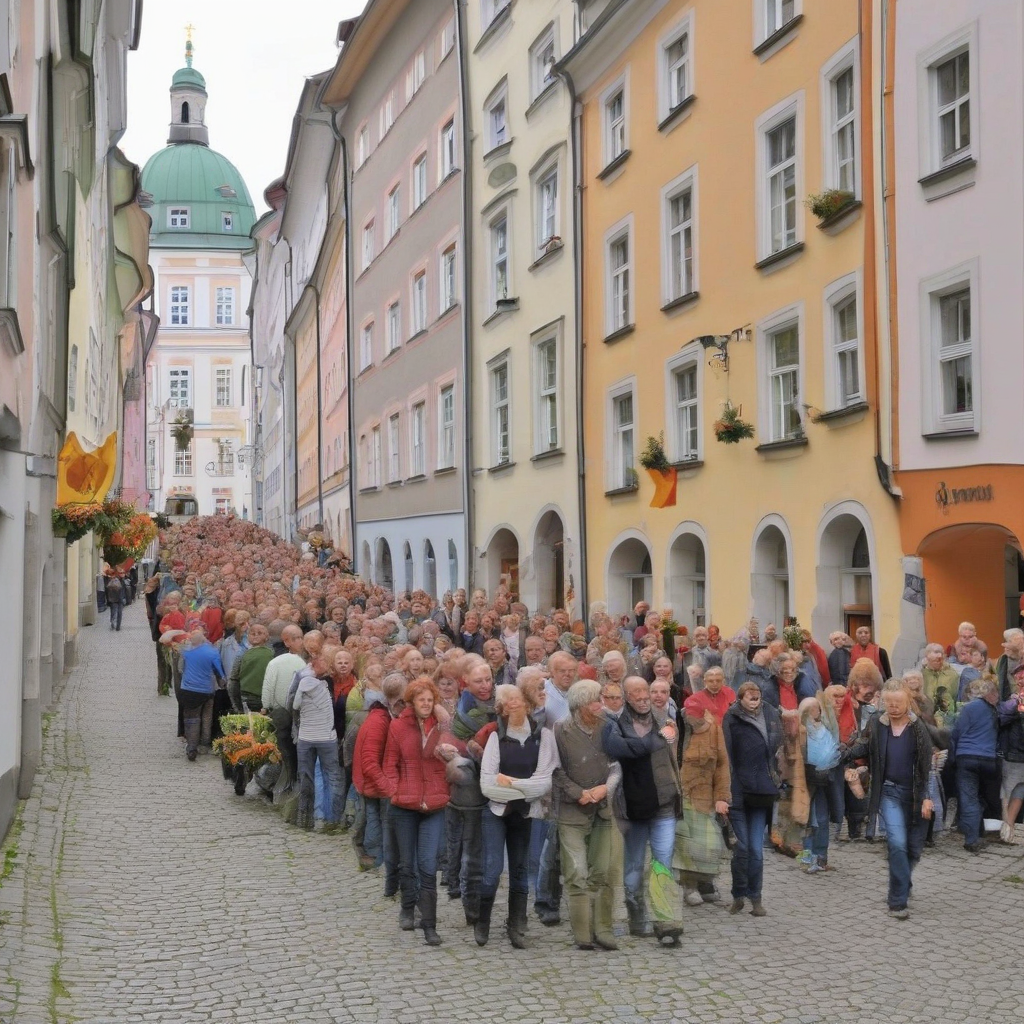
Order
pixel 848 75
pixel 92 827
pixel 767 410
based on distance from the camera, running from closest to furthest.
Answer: pixel 92 827, pixel 848 75, pixel 767 410

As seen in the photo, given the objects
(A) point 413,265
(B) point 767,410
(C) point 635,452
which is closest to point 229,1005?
(B) point 767,410

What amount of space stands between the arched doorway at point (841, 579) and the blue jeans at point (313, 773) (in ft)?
21.7

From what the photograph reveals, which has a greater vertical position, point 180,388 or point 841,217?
point 180,388

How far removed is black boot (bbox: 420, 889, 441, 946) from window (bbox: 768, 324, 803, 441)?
9.85 m

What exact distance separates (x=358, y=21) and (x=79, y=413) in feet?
48.1

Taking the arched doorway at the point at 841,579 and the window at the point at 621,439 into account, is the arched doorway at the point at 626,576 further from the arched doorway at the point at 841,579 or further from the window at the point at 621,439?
the arched doorway at the point at 841,579

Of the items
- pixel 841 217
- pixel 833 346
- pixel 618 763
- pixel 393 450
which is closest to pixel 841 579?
pixel 833 346

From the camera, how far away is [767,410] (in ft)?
60.3

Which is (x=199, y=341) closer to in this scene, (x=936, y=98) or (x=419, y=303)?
(x=419, y=303)

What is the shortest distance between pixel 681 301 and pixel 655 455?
2.13 m

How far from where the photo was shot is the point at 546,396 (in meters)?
26.2

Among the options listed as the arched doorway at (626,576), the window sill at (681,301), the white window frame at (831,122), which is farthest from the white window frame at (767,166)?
the arched doorway at (626,576)

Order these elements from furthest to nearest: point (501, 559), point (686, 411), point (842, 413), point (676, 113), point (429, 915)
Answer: point (501, 559), point (686, 411), point (676, 113), point (842, 413), point (429, 915)

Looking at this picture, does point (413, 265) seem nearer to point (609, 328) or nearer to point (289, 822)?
point (609, 328)
